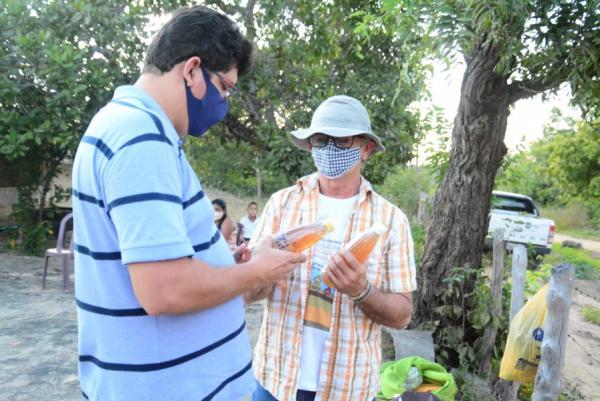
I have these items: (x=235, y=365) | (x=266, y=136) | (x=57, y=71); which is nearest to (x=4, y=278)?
(x=57, y=71)

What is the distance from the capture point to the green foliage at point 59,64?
24.1 feet

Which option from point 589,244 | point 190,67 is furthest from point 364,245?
point 589,244

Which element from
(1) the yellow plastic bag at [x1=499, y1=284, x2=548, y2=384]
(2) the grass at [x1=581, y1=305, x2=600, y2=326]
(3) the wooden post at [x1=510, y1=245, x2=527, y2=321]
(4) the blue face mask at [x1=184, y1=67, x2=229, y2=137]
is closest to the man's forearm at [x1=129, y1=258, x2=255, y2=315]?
(4) the blue face mask at [x1=184, y1=67, x2=229, y2=137]

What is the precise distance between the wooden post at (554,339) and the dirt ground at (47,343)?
2172mm

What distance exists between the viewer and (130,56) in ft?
26.9

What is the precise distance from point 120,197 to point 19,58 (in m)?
8.15

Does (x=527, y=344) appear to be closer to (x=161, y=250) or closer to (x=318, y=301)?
(x=318, y=301)

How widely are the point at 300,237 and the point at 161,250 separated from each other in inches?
28.5

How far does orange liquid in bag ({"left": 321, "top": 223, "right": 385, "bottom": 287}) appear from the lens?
1.68 meters

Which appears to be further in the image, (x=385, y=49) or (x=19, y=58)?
(x=385, y=49)

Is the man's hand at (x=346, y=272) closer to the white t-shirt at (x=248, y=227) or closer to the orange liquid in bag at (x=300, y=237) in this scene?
the orange liquid in bag at (x=300, y=237)

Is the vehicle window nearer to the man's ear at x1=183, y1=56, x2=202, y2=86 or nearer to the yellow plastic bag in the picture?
the yellow plastic bag

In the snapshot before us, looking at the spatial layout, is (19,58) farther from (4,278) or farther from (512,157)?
(512,157)

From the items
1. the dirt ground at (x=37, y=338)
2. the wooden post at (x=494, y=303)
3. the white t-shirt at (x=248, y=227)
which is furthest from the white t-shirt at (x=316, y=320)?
the white t-shirt at (x=248, y=227)
